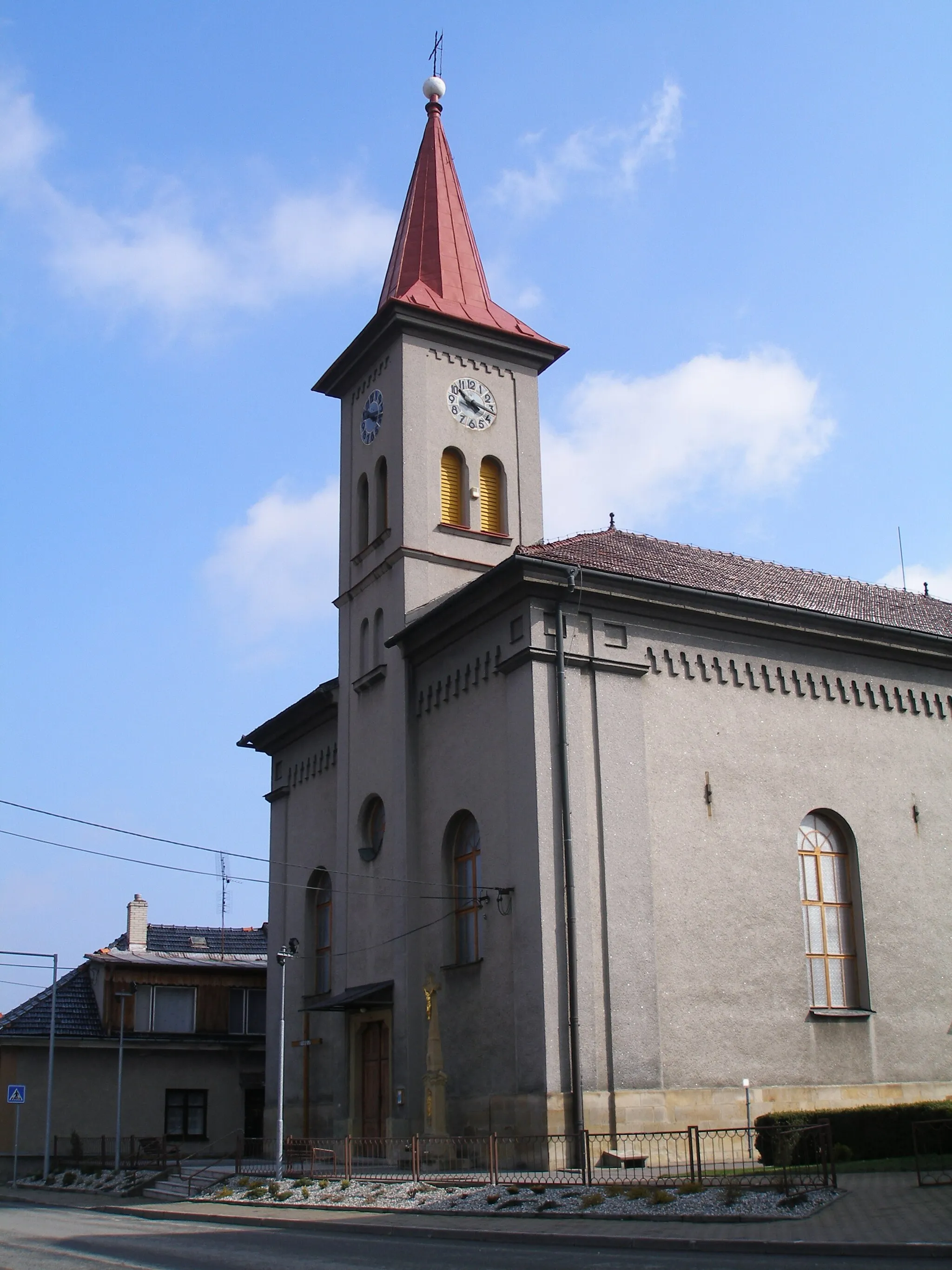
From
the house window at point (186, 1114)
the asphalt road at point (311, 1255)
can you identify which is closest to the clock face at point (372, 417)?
the asphalt road at point (311, 1255)

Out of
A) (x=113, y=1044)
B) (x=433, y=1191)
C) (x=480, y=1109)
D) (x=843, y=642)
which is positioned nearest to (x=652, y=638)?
(x=843, y=642)

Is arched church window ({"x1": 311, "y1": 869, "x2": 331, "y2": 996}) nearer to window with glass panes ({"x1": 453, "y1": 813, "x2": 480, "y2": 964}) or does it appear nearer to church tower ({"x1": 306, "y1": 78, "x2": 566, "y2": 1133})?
church tower ({"x1": 306, "y1": 78, "x2": 566, "y2": 1133})

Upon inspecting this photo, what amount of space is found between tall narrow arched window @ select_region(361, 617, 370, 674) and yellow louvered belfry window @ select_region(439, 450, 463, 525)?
10.3ft

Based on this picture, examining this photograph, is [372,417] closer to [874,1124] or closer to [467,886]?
[467,886]

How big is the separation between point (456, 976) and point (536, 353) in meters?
15.9

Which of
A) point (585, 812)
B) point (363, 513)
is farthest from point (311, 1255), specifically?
point (363, 513)

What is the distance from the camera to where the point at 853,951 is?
2645 centimetres

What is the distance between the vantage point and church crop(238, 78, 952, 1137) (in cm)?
2331

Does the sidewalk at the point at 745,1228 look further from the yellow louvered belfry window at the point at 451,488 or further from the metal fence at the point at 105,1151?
the yellow louvered belfry window at the point at 451,488

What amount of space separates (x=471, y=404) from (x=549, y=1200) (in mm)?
19803

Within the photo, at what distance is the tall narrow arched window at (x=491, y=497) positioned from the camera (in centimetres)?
3134

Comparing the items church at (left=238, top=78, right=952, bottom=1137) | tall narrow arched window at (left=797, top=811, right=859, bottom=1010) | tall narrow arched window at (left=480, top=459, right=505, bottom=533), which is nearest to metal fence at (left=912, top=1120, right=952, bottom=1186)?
church at (left=238, top=78, right=952, bottom=1137)

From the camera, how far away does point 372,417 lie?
32.9 m

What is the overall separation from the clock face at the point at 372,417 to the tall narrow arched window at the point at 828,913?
1416cm
